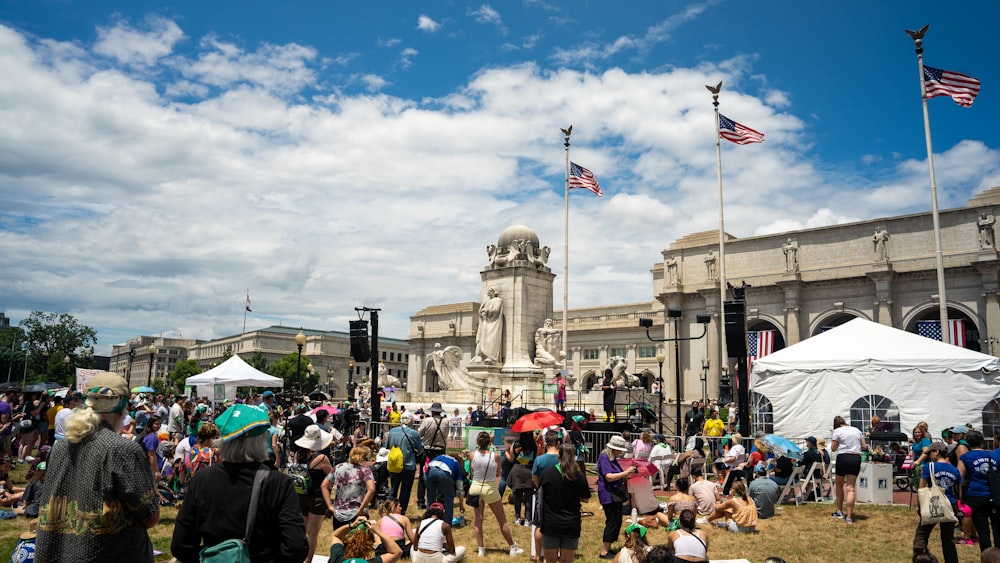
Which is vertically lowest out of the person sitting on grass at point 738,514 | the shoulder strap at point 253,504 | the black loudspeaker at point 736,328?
the person sitting on grass at point 738,514

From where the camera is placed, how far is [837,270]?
52.0 meters

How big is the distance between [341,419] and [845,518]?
503 inches

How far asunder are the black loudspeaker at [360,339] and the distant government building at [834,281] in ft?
75.7

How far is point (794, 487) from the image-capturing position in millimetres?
14641

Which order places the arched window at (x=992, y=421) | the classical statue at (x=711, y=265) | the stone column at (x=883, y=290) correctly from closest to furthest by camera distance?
the arched window at (x=992, y=421)
the stone column at (x=883, y=290)
the classical statue at (x=711, y=265)

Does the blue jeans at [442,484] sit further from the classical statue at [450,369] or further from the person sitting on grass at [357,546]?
the classical statue at [450,369]

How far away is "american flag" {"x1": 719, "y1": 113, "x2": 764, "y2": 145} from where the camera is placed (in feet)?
102

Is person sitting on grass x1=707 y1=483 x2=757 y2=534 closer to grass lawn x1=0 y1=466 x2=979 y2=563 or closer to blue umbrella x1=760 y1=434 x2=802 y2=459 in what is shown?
grass lawn x1=0 y1=466 x2=979 y2=563

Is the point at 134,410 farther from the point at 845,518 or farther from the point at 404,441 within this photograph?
the point at 845,518

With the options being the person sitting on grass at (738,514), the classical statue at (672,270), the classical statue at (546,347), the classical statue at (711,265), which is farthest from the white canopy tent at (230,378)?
the classical statue at (672,270)

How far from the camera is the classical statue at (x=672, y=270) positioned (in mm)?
60281

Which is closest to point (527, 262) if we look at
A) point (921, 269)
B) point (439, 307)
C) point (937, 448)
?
point (937, 448)

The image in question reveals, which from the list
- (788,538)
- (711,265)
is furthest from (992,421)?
(711,265)

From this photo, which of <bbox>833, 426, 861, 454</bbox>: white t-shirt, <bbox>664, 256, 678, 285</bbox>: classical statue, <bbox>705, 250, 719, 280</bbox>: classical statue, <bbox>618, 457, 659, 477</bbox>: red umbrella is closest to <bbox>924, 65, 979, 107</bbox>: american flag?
<bbox>833, 426, 861, 454</bbox>: white t-shirt
